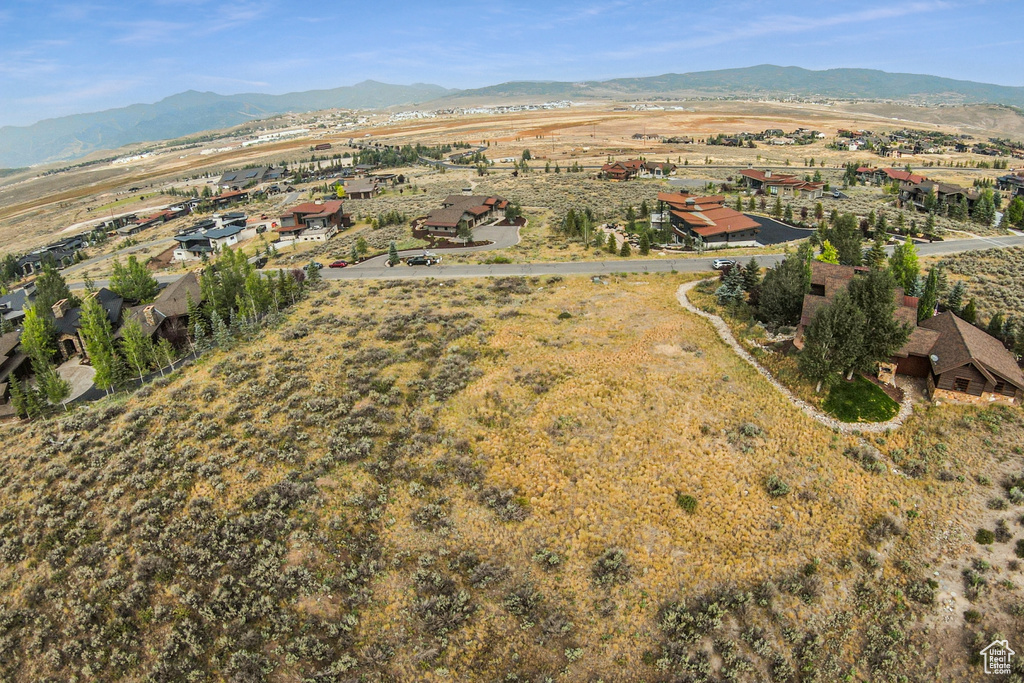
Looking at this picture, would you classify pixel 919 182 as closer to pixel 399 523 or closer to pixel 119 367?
pixel 399 523

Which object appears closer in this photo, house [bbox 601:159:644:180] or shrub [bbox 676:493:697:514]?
shrub [bbox 676:493:697:514]

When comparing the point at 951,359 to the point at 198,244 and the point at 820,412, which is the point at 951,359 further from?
the point at 198,244

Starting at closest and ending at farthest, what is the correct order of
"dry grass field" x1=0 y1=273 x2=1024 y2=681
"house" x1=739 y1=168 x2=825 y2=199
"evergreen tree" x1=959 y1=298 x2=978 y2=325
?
"dry grass field" x1=0 y1=273 x2=1024 y2=681, "evergreen tree" x1=959 y1=298 x2=978 y2=325, "house" x1=739 y1=168 x2=825 y2=199

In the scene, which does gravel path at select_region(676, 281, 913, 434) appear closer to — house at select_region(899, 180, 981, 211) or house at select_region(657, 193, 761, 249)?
house at select_region(657, 193, 761, 249)

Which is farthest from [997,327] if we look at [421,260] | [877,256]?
[421,260]

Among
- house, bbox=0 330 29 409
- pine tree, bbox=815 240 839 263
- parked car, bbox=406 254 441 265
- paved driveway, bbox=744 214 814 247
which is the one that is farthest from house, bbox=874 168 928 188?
house, bbox=0 330 29 409

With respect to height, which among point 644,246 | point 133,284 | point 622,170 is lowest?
point 644,246

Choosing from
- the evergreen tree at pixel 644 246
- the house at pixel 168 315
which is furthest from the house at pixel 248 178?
the evergreen tree at pixel 644 246

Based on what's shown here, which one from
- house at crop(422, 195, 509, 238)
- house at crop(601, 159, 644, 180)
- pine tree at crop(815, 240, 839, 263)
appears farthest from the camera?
house at crop(601, 159, 644, 180)
